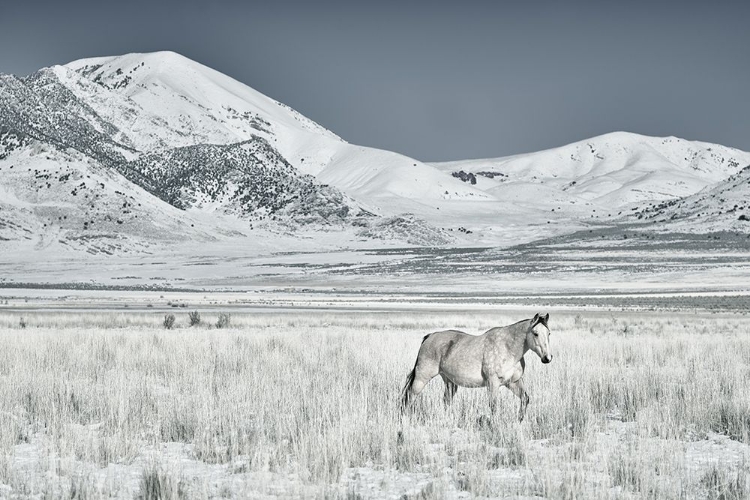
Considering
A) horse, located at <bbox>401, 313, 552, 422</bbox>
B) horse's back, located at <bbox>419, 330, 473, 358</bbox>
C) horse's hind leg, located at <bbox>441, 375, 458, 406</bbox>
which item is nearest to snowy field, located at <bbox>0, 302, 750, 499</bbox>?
horse's hind leg, located at <bbox>441, 375, 458, 406</bbox>

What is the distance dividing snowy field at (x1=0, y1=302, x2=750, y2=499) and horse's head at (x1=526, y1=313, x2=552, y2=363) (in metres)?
0.94

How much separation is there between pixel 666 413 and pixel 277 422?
16.4 ft

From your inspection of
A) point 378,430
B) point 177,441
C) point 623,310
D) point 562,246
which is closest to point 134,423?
point 177,441

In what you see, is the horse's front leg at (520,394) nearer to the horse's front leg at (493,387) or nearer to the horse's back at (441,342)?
the horse's front leg at (493,387)

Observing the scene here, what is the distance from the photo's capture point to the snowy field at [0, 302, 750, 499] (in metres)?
8.20

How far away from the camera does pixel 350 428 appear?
10.1m

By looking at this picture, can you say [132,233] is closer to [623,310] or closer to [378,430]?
[623,310]

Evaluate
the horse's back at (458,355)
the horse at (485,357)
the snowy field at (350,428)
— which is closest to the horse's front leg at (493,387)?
the horse at (485,357)

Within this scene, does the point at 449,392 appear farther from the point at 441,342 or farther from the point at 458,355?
the point at 458,355

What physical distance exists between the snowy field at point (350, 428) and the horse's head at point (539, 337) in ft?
3.07

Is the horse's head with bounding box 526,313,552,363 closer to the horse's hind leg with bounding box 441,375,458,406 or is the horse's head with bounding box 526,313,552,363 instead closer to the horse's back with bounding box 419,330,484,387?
the horse's back with bounding box 419,330,484,387

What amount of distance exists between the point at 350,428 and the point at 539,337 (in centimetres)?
241

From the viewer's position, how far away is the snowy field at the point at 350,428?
323 inches

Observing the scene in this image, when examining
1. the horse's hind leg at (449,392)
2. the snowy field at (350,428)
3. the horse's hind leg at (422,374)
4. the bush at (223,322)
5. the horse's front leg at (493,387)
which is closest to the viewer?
the snowy field at (350,428)
